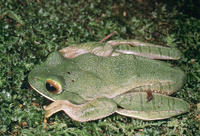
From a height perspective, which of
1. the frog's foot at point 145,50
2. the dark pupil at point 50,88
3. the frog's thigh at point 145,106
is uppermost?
the frog's foot at point 145,50

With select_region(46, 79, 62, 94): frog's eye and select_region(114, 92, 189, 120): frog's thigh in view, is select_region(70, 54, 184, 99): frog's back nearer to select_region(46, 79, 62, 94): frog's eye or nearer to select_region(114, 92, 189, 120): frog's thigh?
select_region(114, 92, 189, 120): frog's thigh

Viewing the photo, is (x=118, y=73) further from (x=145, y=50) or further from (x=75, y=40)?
(x=75, y=40)

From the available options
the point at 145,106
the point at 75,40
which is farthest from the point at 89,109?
the point at 75,40

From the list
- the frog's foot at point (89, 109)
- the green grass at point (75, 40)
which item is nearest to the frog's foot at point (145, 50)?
the green grass at point (75, 40)

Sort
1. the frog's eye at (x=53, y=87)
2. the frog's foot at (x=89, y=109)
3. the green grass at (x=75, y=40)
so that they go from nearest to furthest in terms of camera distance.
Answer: the frog's eye at (x=53, y=87) < the frog's foot at (x=89, y=109) < the green grass at (x=75, y=40)

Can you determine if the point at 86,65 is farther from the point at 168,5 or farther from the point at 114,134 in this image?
the point at 168,5

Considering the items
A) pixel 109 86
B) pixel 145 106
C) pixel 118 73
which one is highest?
pixel 118 73

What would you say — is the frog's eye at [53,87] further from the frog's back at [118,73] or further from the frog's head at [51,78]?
the frog's back at [118,73]
